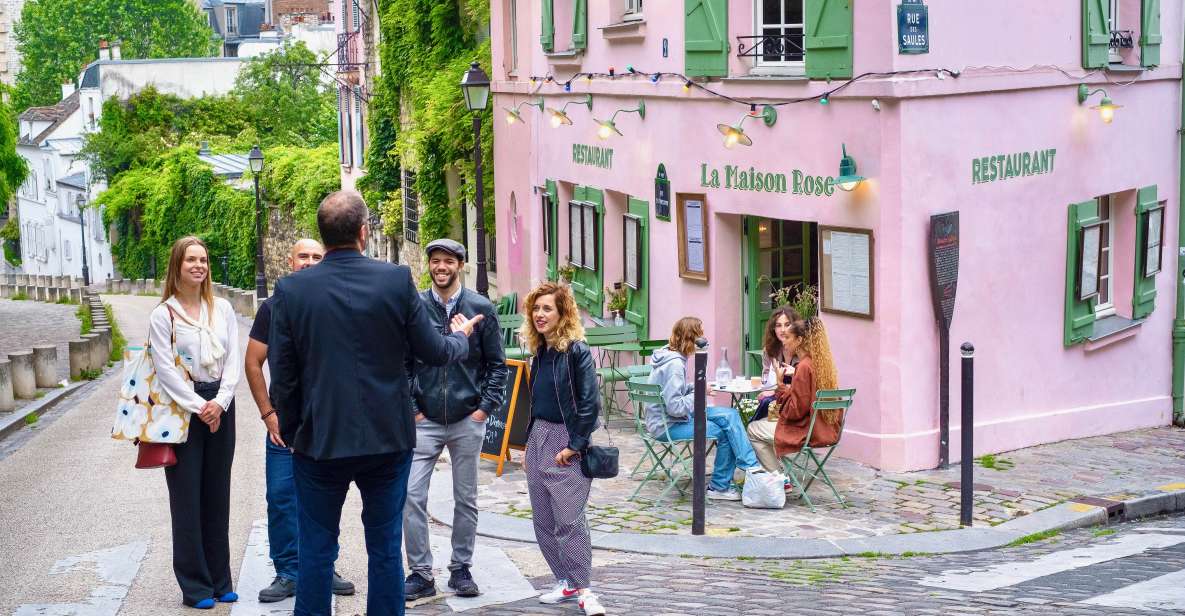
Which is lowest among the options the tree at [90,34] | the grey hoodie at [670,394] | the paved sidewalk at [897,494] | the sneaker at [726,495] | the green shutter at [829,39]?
the paved sidewalk at [897,494]

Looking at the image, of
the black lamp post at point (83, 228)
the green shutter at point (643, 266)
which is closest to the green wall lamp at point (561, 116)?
the green shutter at point (643, 266)

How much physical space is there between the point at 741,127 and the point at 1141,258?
4.27 meters

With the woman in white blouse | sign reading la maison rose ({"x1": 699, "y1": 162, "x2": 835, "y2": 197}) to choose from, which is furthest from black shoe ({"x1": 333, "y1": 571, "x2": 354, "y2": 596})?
sign reading la maison rose ({"x1": 699, "y1": 162, "x2": 835, "y2": 197})

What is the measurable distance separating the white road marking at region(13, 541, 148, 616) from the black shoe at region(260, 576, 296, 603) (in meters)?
0.71

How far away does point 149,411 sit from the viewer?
723cm

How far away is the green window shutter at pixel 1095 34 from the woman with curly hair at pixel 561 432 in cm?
753

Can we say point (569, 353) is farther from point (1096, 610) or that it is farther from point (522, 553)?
point (1096, 610)

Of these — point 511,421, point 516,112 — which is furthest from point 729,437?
point 516,112

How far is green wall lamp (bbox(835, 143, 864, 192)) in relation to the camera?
468 inches

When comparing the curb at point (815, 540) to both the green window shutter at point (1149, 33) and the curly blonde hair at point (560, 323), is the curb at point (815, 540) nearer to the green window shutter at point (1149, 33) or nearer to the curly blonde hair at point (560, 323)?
the curly blonde hair at point (560, 323)

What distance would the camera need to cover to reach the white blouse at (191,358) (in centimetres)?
720

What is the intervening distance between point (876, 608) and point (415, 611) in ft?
7.46

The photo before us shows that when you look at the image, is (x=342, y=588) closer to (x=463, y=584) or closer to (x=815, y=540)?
(x=463, y=584)

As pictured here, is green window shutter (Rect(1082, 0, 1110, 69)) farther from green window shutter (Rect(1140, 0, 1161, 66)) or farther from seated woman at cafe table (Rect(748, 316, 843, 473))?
seated woman at cafe table (Rect(748, 316, 843, 473))
